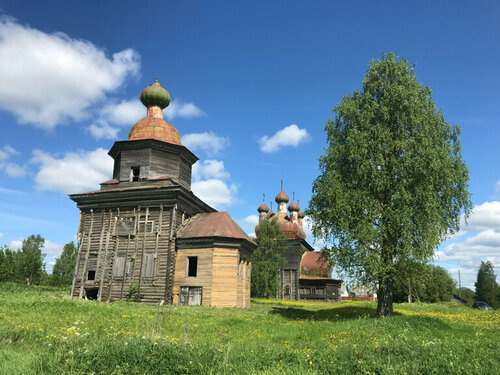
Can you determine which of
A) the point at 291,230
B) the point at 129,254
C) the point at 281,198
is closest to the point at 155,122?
the point at 129,254

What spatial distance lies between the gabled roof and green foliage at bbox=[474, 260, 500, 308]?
61.5 meters

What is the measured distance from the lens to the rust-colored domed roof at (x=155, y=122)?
97.3 feet

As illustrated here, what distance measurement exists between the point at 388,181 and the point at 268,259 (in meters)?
28.8

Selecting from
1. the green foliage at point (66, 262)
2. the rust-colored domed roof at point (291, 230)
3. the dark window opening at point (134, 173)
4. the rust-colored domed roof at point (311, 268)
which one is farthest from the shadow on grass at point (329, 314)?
the green foliage at point (66, 262)

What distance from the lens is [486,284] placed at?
7044 centimetres

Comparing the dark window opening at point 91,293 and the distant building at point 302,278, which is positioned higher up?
the distant building at point 302,278

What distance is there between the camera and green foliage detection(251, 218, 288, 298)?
42.4m

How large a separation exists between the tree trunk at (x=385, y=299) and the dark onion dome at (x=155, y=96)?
23662mm

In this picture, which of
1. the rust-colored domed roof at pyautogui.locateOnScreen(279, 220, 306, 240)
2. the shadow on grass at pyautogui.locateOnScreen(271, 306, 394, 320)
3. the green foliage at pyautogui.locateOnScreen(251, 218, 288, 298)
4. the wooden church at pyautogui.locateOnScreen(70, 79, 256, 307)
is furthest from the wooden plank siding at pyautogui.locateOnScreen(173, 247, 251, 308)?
the rust-colored domed roof at pyautogui.locateOnScreen(279, 220, 306, 240)

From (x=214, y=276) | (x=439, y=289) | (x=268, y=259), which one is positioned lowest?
(x=439, y=289)

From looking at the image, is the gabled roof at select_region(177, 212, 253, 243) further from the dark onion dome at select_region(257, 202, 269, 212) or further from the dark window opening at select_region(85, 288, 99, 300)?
the dark onion dome at select_region(257, 202, 269, 212)

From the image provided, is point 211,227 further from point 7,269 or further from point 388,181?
point 7,269

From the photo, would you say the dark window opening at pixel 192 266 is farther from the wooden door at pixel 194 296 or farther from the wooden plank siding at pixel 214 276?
Result: the wooden door at pixel 194 296

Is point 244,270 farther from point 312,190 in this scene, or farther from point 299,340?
point 299,340
